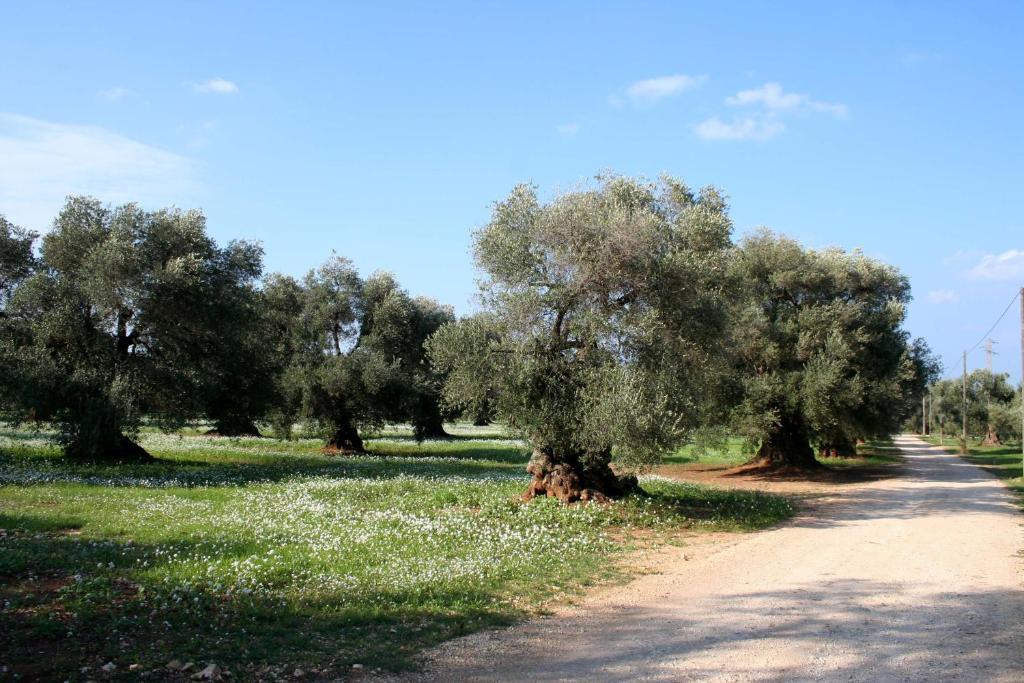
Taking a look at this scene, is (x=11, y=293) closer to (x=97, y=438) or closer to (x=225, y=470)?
(x=97, y=438)

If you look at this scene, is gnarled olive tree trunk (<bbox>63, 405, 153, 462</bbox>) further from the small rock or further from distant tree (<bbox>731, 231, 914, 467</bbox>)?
distant tree (<bbox>731, 231, 914, 467</bbox>)

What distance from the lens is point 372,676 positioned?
22.2 ft

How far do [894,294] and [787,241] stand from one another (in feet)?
21.3

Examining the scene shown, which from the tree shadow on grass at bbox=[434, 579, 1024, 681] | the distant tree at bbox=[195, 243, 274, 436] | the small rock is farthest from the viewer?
the distant tree at bbox=[195, 243, 274, 436]

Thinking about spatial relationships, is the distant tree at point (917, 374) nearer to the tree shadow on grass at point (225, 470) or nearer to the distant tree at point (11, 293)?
the tree shadow on grass at point (225, 470)

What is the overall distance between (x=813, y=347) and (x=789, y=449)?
5.61 m

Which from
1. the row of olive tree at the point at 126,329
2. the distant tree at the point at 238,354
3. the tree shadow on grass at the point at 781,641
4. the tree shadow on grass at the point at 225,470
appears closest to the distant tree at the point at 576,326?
the tree shadow on grass at the point at 781,641

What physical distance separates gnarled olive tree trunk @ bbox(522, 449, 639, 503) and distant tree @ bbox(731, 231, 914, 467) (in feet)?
38.8

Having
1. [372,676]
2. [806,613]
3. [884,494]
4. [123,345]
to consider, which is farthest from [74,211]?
[884,494]

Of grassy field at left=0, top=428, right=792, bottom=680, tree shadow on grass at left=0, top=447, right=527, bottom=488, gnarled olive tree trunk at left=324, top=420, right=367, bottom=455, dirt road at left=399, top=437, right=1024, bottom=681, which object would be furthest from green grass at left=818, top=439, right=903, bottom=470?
dirt road at left=399, top=437, right=1024, bottom=681

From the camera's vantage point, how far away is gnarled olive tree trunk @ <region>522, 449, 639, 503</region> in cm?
1752

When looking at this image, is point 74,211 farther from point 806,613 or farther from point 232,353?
point 806,613

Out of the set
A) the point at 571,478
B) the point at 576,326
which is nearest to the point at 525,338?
the point at 576,326

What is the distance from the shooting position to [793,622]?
856 cm
